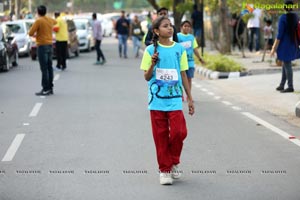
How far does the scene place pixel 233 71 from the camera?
2222 centimetres

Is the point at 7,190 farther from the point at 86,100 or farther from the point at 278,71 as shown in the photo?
the point at 278,71

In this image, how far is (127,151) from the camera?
9.97 m

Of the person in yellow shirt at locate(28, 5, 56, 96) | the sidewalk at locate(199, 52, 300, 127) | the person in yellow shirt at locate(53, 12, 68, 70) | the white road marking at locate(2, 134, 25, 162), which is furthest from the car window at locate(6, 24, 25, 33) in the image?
the white road marking at locate(2, 134, 25, 162)

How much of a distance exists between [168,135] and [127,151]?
1894 mm

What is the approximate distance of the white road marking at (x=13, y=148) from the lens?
963 centimetres

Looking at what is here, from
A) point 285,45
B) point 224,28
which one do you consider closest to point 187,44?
point 285,45

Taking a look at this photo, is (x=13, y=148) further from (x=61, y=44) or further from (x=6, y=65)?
(x=61, y=44)

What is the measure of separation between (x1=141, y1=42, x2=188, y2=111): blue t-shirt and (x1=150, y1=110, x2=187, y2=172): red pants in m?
0.09

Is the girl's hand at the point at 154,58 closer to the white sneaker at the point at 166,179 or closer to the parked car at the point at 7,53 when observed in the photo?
the white sneaker at the point at 166,179

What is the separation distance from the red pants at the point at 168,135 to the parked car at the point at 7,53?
16004 mm

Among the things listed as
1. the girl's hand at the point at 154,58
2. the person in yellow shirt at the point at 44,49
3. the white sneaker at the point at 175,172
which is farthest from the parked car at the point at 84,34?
the girl's hand at the point at 154,58

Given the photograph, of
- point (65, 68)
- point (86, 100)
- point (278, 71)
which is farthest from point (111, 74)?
point (86, 100)

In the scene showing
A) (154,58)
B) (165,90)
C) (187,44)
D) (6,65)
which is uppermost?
(154,58)

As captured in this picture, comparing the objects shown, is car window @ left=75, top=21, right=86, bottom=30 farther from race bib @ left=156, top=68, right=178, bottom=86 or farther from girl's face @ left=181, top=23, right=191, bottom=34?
race bib @ left=156, top=68, right=178, bottom=86
